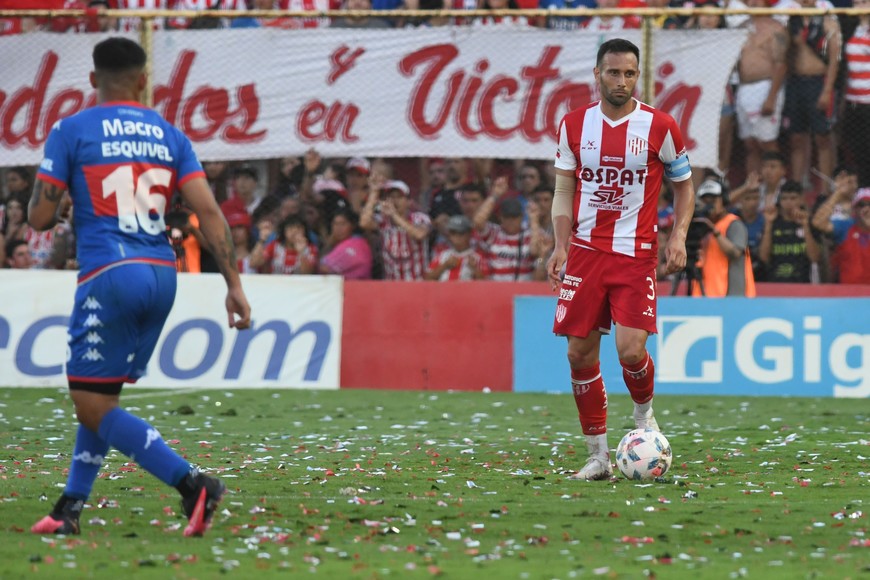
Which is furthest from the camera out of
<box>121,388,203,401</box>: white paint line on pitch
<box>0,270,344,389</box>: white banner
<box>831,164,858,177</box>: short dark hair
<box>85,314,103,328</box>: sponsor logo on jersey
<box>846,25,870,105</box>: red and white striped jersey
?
<box>831,164,858,177</box>: short dark hair

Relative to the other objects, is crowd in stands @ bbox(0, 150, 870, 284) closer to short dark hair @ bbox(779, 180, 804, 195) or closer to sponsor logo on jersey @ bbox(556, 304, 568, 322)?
short dark hair @ bbox(779, 180, 804, 195)

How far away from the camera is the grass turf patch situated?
5.18m

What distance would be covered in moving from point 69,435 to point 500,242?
20.6 feet

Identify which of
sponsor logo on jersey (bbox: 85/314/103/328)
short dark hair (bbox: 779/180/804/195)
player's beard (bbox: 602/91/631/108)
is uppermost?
player's beard (bbox: 602/91/631/108)

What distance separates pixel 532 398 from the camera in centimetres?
1409

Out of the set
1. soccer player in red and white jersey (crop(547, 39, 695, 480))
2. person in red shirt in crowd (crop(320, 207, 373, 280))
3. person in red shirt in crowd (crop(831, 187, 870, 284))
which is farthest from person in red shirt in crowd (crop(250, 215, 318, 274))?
soccer player in red and white jersey (crop(547, 39, 695, 480))

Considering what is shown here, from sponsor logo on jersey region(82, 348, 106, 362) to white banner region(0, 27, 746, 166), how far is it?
966 cm

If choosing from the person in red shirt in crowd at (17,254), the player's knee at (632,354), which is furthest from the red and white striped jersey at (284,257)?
the player's knee at (632,354)

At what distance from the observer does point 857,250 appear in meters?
15.0

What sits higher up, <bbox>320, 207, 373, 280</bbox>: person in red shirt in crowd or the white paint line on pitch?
<bbox>320, 207, 373, 280</bbox>: person in red shirt in crowd

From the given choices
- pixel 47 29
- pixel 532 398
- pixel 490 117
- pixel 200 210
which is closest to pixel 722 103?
pixel 490 117

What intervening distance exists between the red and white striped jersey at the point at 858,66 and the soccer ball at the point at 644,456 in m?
8.28

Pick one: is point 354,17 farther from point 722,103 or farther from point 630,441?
point 630,441

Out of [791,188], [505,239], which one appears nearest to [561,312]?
[505,239]
